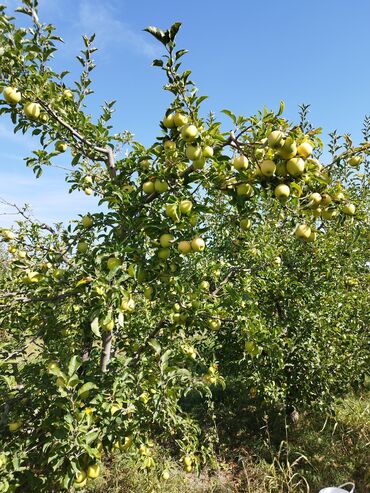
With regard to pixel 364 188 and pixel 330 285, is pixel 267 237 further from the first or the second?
pixel 364 188

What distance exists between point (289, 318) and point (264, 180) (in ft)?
10.8

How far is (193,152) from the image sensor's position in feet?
5.68

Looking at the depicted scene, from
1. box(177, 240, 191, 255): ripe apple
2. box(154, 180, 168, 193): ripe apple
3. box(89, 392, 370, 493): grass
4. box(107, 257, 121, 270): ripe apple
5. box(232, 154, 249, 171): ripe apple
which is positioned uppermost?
box(232, 154, 249, 171): ripe apple

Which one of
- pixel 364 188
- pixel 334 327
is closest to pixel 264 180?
pixel 334 327

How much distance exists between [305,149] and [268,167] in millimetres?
195

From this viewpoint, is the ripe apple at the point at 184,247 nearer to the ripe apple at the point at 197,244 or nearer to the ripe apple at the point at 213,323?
the ripe apple at the point at 197,244

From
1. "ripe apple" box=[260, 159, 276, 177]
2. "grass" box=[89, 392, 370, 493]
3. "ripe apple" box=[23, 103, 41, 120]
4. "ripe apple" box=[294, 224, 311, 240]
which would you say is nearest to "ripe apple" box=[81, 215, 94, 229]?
"ripe apple" box=[23, 103, 41, 120]

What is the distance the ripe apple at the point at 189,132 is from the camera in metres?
1.69

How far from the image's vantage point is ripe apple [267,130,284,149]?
164cm

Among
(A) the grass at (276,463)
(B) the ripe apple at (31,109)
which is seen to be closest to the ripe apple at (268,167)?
(B) the ripe apple at (31,109)

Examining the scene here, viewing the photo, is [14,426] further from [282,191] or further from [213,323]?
[282,191]

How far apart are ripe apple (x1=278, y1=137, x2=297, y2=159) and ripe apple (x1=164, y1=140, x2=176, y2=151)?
1.85 ft

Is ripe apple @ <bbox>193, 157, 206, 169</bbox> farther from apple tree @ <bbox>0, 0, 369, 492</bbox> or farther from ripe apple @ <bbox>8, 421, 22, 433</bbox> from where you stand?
ripe apple @ <bbox>8, 421, 22, 433</bbox>

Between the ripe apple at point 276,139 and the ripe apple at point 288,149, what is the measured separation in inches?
0.9
